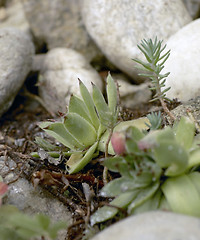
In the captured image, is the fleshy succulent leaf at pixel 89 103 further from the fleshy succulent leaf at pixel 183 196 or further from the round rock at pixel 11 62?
the round rock at pixel 11 62

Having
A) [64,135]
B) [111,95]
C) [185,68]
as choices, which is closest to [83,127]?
[64,135]

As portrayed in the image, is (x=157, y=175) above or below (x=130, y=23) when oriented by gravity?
below

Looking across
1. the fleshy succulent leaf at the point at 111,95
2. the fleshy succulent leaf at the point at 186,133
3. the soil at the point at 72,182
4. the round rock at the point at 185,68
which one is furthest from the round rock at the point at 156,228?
the round rock at the point at 185,68

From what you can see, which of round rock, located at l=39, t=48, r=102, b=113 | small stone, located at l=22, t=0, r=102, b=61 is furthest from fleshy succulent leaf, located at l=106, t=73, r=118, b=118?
small stone, located at l=22, t=0, r=102, b=61

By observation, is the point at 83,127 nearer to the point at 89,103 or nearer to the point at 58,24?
the point at 89,103

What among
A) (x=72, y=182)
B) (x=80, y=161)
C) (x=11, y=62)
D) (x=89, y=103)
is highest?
(x=11, y=62)

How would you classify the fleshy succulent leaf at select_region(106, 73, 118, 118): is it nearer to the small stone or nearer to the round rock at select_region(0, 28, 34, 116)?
the round rock at select_region(0, 28, 34, 116)
